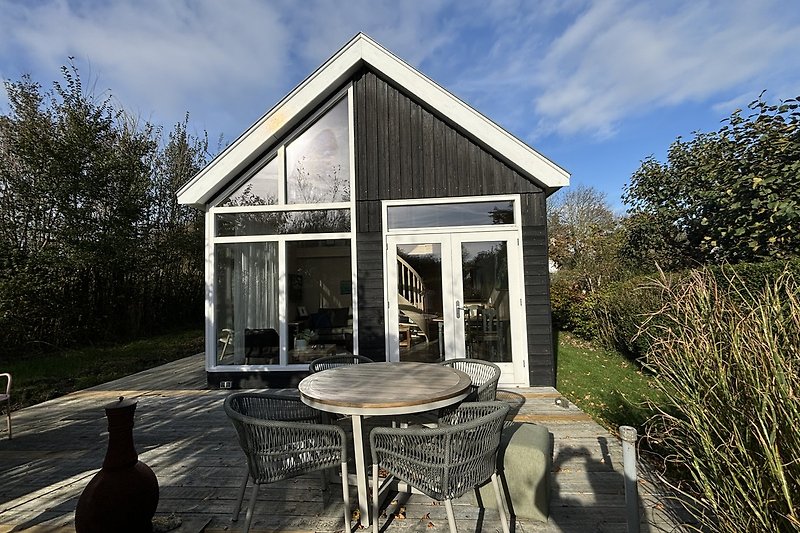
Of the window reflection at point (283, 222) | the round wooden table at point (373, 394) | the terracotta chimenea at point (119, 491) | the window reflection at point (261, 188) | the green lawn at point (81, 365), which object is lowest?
the green lawn at point (81, 365)

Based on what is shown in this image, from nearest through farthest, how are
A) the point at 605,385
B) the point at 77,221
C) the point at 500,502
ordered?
the point at 500,502, the point at 605,385, the point at 77,221

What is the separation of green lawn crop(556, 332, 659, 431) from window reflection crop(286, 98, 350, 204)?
4.31m

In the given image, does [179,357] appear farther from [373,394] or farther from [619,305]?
[619,305]

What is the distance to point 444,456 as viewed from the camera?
1809 mm

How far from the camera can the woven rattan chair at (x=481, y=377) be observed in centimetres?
288

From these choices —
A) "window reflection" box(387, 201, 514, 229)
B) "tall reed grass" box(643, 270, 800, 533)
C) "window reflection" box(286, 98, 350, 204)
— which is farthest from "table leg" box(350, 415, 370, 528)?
"window reflection" box(286, 98, 350, 204)

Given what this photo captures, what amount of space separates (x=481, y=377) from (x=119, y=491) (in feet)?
8.77

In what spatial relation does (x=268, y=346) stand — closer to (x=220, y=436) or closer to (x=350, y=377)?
(x=220, y=436)

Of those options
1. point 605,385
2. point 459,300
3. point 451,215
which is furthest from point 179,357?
point 605,385

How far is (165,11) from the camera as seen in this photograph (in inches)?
257

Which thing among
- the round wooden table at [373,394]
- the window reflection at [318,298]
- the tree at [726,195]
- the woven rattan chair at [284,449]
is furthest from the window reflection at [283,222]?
the tree at [726,195]

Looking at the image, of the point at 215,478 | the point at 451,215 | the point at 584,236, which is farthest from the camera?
the point at 584,236

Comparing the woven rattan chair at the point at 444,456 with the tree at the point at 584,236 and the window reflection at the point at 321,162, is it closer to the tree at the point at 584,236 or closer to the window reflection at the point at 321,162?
the window reflection at the point at 321,162

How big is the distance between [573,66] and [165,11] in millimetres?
8818
